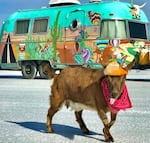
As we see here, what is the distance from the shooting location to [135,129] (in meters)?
7.80

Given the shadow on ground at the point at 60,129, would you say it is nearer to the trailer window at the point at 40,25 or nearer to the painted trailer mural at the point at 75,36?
the painted trailer mural at the point at 75,36

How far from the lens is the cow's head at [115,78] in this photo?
255 inches

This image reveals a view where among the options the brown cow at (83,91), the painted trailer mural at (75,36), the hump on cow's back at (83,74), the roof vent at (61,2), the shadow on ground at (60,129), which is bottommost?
the shadow on ground at (60,129)

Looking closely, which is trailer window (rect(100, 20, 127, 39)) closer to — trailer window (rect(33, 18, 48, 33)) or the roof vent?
the roof vent

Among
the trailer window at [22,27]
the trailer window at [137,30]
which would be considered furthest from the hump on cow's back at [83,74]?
the trailer window at [22,27]

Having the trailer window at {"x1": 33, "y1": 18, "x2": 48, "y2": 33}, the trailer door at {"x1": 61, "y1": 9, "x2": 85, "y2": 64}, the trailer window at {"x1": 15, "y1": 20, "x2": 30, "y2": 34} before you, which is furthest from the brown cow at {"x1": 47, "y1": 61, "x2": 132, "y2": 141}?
the trailer window at {"x1": 15, "y1": 20, "x2": 30, "y2": 34}

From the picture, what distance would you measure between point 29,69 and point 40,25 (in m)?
2.10

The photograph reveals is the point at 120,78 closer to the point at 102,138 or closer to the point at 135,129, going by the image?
the point at 102,138

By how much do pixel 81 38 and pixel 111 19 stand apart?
1.44m

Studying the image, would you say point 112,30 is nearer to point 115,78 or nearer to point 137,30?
point 137,30

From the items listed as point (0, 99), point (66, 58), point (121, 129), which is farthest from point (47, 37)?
point (121, 129)

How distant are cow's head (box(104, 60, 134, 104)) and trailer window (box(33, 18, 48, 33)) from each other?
15289 mm

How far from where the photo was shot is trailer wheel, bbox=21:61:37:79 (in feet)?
73.2

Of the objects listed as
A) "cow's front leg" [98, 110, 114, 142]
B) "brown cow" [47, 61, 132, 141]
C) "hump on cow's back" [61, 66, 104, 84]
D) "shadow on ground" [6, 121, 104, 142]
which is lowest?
"shadow on ground" [6, 121, 104, 142]
